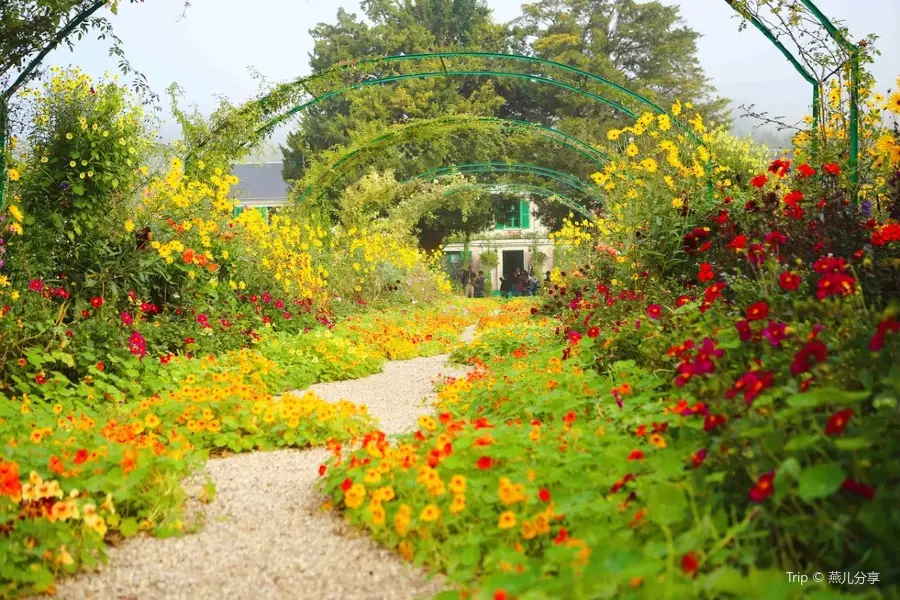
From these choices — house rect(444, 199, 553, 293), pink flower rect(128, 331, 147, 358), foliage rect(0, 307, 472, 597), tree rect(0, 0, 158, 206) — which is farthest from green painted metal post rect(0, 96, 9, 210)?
house rect(444, 199, 553, 293)

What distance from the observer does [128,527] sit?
98.3 inches

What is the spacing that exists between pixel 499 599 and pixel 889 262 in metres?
2.33

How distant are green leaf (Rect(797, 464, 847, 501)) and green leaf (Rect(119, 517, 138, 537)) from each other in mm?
2097

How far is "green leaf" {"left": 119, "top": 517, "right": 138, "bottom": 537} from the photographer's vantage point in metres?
2.49

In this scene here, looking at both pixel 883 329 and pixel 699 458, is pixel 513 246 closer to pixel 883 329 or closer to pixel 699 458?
pixel 699 458

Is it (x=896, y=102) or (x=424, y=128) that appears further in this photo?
(x=424, y=128)

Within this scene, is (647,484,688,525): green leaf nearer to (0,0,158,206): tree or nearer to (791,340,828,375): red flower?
(791,340,828,375): red flower

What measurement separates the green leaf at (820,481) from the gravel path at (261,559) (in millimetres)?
1047

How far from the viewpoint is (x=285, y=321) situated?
25.4 feet

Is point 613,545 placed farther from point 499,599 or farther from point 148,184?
point 148,184

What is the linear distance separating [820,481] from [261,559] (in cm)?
168

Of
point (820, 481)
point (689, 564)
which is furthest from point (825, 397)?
point (689, 564)

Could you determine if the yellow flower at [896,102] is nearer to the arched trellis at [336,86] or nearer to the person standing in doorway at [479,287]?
the arched trellis at [336,86]

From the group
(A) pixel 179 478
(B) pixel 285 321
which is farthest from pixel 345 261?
(A) pixel 179 478
